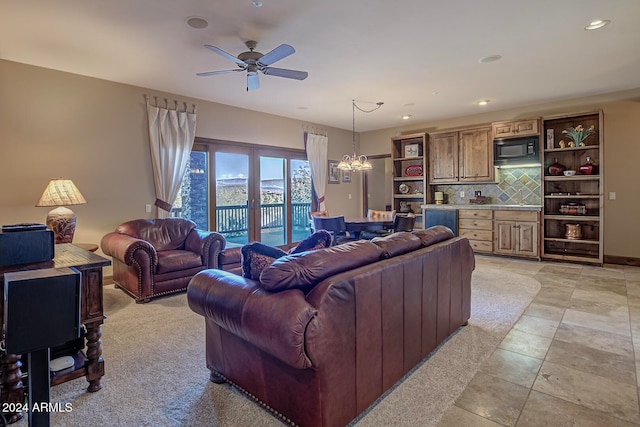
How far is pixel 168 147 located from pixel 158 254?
1797 millimetres

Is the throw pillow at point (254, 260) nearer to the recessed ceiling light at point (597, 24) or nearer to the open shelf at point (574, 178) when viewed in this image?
the recessed ceiling light at point (597, 24)

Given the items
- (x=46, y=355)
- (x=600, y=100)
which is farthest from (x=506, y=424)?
(x=600, y=100)

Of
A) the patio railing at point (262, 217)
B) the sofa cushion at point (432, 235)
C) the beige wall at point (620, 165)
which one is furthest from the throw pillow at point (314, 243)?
the beige wall at point (620, 165)

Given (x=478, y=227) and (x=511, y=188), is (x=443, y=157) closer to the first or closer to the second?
(x=511, y=188)

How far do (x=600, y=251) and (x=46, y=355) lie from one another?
6768 mm

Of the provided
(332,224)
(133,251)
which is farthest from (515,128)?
(133,251)

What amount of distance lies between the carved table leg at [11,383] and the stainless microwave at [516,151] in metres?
6.90

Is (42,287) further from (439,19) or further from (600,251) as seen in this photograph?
(600,251)

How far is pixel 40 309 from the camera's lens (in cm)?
106

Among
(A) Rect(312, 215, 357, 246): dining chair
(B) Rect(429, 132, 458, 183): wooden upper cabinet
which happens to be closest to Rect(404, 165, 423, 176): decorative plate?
(B) Rect(429, 132, 458, 183): wooden upper cabinet

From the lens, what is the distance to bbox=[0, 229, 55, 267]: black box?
1917 mm

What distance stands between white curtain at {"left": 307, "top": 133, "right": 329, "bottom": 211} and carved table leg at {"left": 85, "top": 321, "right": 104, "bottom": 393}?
18.4 ft

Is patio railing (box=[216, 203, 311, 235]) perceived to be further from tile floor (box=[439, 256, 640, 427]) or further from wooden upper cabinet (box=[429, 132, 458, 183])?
tile floor (box=[439, 256, 640, 427])

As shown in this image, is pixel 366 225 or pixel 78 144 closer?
pixel 78 144
